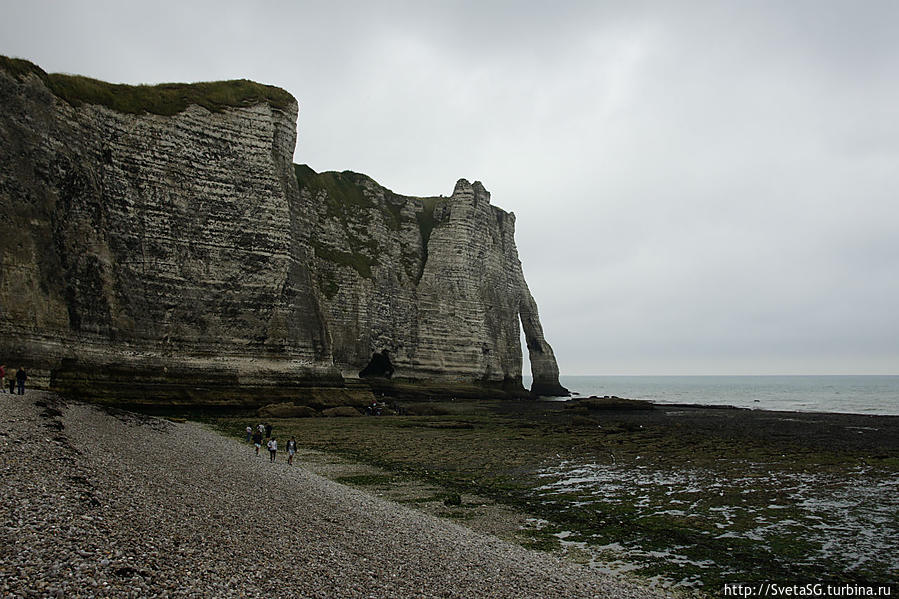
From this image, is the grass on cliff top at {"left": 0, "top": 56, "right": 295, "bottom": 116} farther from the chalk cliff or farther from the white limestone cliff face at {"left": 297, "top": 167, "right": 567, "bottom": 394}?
the white limestone cliff face at {"left": 297, "top": 167, "right": 567, "bottom": 394}

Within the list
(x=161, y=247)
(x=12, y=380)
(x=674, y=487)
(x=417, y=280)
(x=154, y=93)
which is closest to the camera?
(x=674, y=487)

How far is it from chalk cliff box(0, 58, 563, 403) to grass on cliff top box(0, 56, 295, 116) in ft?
0.38

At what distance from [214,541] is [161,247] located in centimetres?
3550

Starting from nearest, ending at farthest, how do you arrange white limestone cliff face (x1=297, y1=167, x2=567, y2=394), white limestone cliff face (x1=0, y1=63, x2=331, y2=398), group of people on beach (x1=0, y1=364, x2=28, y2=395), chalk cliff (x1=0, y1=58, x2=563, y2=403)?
group of people on beach (x1=0, y1=364, x2=28, y2=395), white limestone cliff face (x1=0, y1=63, x2=331, y2=398), chalk cliff (x1=0, y1=58, x2=563, y2=403), white limestone cliff face (x1=297, y1=167, x2=567, y2=394)

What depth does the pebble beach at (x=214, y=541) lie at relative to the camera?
647cm

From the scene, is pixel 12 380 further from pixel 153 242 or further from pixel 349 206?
pixel 349 206

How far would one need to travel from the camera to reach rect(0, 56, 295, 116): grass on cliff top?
3606cm

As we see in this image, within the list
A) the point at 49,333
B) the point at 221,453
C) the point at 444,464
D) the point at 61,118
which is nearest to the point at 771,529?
the point at 444,464

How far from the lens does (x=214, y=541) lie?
8414mm

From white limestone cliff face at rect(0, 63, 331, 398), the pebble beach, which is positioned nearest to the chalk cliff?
white limestone cliff face at rect(0, 63, 331, 398)

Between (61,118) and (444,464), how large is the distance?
32983 mm

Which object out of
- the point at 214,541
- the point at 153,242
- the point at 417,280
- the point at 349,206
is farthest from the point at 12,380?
the point at 417,280

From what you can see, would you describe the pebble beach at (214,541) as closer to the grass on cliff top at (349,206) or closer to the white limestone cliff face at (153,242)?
the white limestone cliff face at (153,242)

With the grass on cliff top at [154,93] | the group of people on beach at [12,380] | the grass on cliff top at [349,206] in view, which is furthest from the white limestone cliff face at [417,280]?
the group of people on beach at [12,380]
